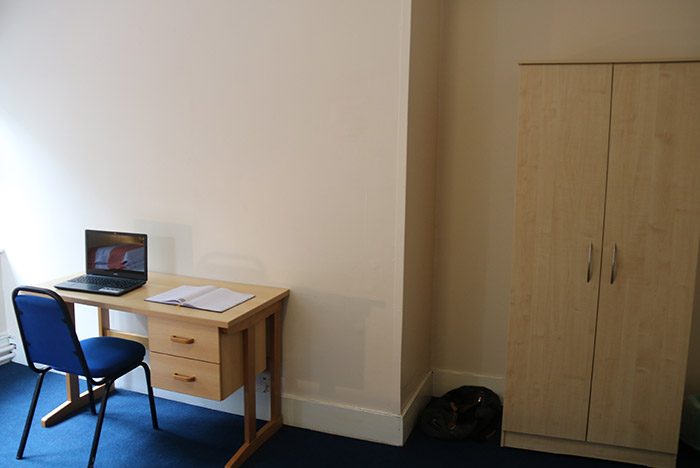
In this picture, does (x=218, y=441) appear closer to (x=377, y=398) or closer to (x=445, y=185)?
(x=377, y=398)

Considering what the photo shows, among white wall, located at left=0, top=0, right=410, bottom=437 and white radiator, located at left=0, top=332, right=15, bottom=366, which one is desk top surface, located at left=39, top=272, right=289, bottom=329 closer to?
white wall, located at left=0, top=0, right=410, bottom=437

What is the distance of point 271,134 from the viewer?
2779 mm

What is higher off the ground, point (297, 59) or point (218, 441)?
point (297, 59)

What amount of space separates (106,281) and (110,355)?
0.45 meters

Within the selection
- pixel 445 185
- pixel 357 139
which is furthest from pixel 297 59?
pixel 445 185

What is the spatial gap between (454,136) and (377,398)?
144 centimetres

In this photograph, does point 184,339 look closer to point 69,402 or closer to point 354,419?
point 354,419

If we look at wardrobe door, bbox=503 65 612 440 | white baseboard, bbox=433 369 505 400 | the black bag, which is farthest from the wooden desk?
wardrobe door, bbox=503 65 612 440

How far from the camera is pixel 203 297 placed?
2625mm

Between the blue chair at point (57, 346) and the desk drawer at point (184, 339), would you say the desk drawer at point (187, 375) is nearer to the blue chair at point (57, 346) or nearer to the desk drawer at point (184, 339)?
the desk drawer at point (184, 339)

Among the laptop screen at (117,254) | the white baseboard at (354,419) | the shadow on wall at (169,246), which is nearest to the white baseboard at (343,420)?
the white baseboard at (354,419)

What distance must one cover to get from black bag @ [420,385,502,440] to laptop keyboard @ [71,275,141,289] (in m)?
1.67

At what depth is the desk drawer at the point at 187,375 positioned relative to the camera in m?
2.43

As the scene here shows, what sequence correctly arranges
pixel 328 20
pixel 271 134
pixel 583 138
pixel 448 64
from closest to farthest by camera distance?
pixel 583 138
pixel 328 20
pixel 271 134
pixel 448 64
